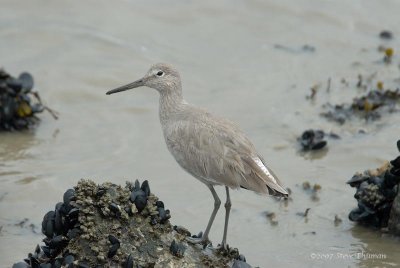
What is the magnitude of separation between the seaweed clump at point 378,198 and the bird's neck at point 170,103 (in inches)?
74.0

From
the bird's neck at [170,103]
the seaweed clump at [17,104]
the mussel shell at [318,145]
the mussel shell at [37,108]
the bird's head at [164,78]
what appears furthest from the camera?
the mussel shell at [37,108]

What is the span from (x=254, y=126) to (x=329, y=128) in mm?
882

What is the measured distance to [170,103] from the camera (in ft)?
25.2

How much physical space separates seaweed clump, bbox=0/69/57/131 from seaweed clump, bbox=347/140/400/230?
12.9 ft

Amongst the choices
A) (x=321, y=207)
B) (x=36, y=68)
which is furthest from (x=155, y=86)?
(x=36, y=68)

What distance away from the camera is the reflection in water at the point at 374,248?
273 inches

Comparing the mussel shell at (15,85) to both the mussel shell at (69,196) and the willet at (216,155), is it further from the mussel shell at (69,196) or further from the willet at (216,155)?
the mussel shell at (69,196)

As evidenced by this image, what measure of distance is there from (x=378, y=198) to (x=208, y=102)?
322cm

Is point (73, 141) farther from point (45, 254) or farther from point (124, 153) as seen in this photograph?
point (45, 254)

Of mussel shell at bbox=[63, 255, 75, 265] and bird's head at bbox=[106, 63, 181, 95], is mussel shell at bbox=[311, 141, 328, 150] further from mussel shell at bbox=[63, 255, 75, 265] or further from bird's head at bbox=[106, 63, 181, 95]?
mussel shell at bbox=[63, 255, 75, 265]

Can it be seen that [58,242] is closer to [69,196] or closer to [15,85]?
[69,196]

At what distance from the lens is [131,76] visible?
1070cm

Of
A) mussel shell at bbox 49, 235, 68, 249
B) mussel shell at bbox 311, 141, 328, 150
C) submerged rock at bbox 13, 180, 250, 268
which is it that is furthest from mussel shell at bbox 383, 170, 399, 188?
mussel shell at bbox 49, 235, 68, 249

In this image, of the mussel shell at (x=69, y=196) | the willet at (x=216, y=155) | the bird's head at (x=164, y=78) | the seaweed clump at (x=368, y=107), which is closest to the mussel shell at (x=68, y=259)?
the mussel shell at (x=69, y=196)
